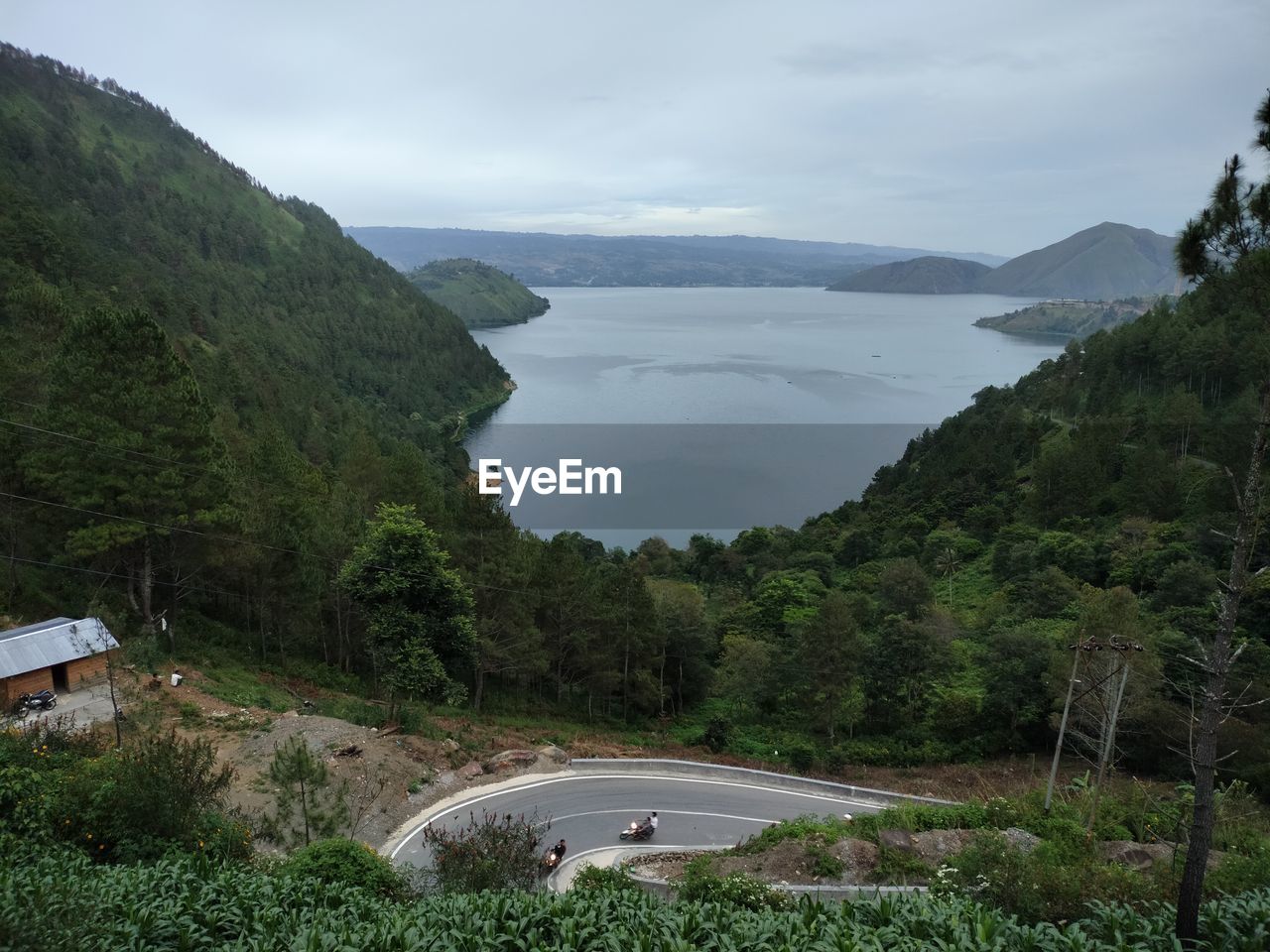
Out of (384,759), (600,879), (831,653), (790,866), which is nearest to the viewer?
(600,879)

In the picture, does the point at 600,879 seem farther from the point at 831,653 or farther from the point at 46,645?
the point at 46,645

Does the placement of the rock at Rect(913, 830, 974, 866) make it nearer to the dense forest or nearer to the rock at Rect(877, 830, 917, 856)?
the rock at Rect(877, 830, 917, 856)

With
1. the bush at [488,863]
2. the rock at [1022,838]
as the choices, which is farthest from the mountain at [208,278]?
the rock at [1022,838]

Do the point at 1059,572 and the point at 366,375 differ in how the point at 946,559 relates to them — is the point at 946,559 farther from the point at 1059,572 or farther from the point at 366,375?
the point at 366,375

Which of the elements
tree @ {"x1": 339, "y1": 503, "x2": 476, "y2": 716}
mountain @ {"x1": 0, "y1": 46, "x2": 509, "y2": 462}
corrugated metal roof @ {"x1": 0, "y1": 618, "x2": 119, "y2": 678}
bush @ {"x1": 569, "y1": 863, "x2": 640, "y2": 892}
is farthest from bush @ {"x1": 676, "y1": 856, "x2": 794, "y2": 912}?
mountain @ {"x1": 0, "y1": 46, "x2": 509, "y2": 462}

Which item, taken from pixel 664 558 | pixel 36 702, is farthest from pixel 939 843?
pixel 664 558

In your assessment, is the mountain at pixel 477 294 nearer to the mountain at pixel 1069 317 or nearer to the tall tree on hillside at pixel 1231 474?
the mountain at pixel 1069 317
